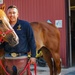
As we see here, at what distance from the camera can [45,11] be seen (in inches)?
337

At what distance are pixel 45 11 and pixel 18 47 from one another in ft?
16.4

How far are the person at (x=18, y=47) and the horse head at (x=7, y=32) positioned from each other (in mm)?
182

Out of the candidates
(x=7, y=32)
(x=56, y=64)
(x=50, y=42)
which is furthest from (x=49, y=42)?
(x=7, y=32)

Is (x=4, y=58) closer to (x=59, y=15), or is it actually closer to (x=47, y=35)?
(x=47, y=35)

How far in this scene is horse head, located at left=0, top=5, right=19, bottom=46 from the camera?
11.2 ft

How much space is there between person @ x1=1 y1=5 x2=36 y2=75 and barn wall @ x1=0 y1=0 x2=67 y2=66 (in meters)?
4.60

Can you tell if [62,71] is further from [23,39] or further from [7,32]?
[7,32]

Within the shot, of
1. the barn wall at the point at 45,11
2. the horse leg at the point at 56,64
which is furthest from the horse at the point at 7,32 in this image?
the barn wall at the point at 45,11

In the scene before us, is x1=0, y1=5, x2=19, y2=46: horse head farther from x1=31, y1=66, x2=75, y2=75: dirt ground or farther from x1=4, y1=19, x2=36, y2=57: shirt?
x1=31, y1=66, x2=75, y2=75: dirt ground

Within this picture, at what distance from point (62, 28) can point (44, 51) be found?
2206 millimetres

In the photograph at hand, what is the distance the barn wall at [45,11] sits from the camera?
8.27 meters

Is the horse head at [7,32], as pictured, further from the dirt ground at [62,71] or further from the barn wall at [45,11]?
the barn wall at [45,11]

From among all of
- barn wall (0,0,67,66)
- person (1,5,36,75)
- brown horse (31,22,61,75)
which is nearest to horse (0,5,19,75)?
person (1,5,36,75)

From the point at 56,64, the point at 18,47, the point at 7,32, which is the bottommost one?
the point at 56,64
